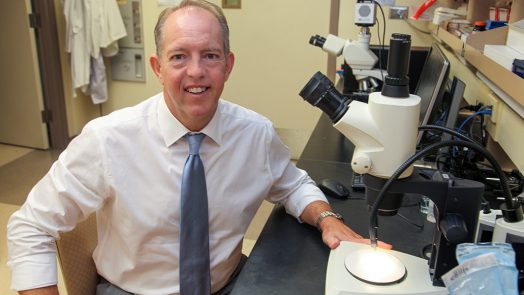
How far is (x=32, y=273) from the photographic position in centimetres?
106

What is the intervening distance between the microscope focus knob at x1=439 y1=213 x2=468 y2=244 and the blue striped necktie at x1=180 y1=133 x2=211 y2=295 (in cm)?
60

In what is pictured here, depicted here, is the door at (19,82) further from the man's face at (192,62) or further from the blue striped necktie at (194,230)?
the blue striped necktie at (194,230)

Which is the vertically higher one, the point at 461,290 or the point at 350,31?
the point at 350,31

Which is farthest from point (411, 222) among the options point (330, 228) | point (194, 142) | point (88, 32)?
point (88, 32)

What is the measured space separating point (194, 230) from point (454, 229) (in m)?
0.63

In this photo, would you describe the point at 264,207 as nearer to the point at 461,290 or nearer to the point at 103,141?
the point at 103,141

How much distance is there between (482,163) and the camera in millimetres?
1498

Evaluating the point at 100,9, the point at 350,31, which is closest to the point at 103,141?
the point at 350,31

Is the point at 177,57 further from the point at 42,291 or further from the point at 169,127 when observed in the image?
the point at 42,291

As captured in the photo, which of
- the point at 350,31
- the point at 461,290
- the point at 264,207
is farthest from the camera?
the point at 350,31

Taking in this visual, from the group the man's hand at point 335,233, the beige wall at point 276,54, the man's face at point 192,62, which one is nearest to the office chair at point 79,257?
the man's face at point 192,62

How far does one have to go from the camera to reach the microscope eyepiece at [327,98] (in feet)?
2.68

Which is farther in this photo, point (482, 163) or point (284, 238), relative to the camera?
point (482, 163)

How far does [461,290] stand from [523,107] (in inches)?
25.0
